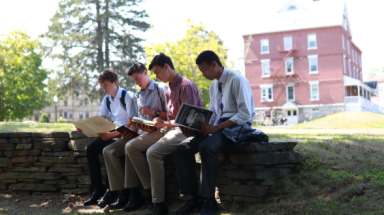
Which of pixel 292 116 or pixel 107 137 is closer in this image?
pixel 107 137

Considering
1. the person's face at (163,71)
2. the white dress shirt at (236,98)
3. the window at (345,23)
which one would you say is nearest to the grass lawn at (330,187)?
the white dress shirt at (236,98)

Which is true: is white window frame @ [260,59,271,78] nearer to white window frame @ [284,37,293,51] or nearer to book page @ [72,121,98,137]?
white window frame @ [284,37,293,51]

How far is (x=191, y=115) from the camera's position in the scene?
389cm

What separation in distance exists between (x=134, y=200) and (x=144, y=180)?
1.14 ft

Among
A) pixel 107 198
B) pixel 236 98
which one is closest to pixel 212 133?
pixel 236 98

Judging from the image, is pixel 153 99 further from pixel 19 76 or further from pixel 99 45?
pixel 99 45

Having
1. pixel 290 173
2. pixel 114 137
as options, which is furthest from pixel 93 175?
pixel 290 173

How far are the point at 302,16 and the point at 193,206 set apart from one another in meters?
36.4

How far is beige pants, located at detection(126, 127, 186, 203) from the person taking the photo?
4410mm

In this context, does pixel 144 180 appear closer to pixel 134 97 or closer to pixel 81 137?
pixel 134 97

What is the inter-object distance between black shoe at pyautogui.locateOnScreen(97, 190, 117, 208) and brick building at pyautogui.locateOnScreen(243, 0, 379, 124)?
98.9 ft

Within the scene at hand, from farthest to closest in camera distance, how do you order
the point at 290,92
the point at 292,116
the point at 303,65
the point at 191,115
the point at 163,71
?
1. the point at 290,92
2. the point at 292,116
3. the point at 303,65
4. the point at 163,71
5. the point at 191,115

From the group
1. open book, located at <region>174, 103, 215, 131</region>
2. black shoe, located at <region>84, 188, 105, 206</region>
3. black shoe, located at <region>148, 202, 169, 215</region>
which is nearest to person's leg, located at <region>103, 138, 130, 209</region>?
black shoe, located at <region>84, 188, 105, 206</region>

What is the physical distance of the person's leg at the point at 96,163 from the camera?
217 inches
